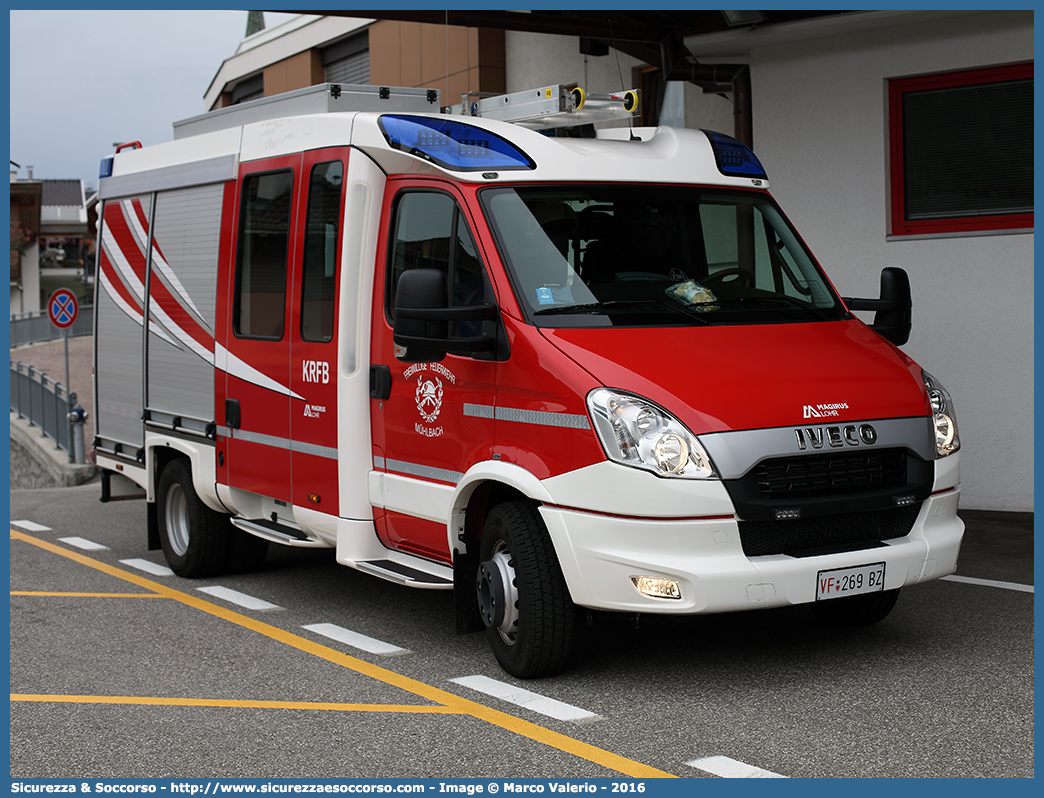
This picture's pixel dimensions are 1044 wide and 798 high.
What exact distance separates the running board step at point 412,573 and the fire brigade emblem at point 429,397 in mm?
760

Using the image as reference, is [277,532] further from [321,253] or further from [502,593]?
[502,593]

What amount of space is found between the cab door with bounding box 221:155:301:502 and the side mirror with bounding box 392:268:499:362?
66.7 inches

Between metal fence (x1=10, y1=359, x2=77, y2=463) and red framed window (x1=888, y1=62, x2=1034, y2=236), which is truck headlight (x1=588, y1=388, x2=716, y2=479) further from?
metal fence (x1=10, y1=359, x2=77, y2=463)

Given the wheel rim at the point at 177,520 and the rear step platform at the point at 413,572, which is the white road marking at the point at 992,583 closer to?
the rear step platform at the point at 413,572

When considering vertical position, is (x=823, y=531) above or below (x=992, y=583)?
above

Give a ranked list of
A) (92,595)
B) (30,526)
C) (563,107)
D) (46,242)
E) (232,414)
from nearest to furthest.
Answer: (563,107) < (232,414) < (92,595) < (30,526) < (46,242)

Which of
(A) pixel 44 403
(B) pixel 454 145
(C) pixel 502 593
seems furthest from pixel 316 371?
(A) pixel 44 403

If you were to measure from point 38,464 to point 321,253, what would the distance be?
14.1 metres

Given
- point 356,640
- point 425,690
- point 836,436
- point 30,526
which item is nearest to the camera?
point 836,436

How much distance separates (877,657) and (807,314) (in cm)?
169

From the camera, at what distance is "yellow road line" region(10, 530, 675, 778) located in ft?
15.8

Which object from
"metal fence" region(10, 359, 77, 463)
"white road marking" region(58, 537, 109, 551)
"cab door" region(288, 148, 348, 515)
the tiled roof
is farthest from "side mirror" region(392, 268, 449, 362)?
the tiled roof

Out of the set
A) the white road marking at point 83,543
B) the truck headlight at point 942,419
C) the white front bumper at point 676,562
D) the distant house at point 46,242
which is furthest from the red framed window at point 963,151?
the distant house at point 46,242

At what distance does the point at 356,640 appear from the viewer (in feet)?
22.5
